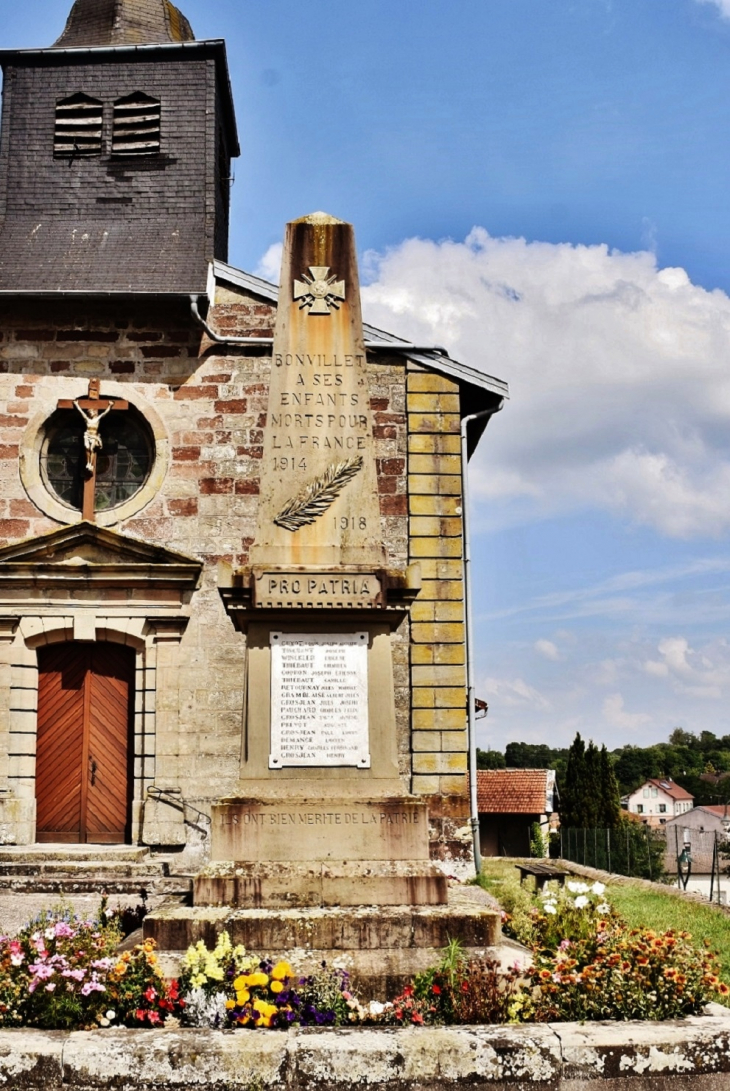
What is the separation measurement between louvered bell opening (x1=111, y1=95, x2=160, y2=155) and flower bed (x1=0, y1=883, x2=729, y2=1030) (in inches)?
445

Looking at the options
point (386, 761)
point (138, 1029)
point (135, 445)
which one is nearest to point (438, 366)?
point (135, 445)

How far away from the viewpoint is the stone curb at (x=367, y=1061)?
4.14m

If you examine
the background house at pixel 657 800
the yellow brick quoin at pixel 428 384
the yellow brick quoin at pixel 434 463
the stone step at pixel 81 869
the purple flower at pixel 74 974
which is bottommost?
the background house at pixel 657 800

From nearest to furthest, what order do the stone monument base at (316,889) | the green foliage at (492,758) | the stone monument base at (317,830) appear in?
Result: the stone monument base at (316,889), the stone monument base at (317,830), the green foliage at (492,758)

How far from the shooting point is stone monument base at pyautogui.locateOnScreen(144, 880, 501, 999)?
5.27 metres

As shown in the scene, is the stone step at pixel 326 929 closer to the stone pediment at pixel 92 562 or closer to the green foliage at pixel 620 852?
the stone pediment at pixel 92 562

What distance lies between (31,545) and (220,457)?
2.24 metres

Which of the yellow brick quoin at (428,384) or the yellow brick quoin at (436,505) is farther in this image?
the yellow brick quoin at (428,384)

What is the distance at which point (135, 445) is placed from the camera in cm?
1262

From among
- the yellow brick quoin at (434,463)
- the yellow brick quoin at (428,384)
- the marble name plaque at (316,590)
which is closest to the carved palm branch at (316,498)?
the marble name plaque at (316,590)

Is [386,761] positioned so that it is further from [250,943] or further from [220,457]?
[220,457]

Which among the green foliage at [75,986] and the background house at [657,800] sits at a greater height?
the green foliage at [75,986]

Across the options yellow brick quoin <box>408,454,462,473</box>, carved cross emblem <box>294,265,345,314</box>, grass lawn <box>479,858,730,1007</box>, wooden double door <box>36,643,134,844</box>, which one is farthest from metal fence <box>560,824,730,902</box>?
carved cross emblem <box>294,265,345,314</box>

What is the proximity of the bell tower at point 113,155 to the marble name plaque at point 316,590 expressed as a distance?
7.77 metres
